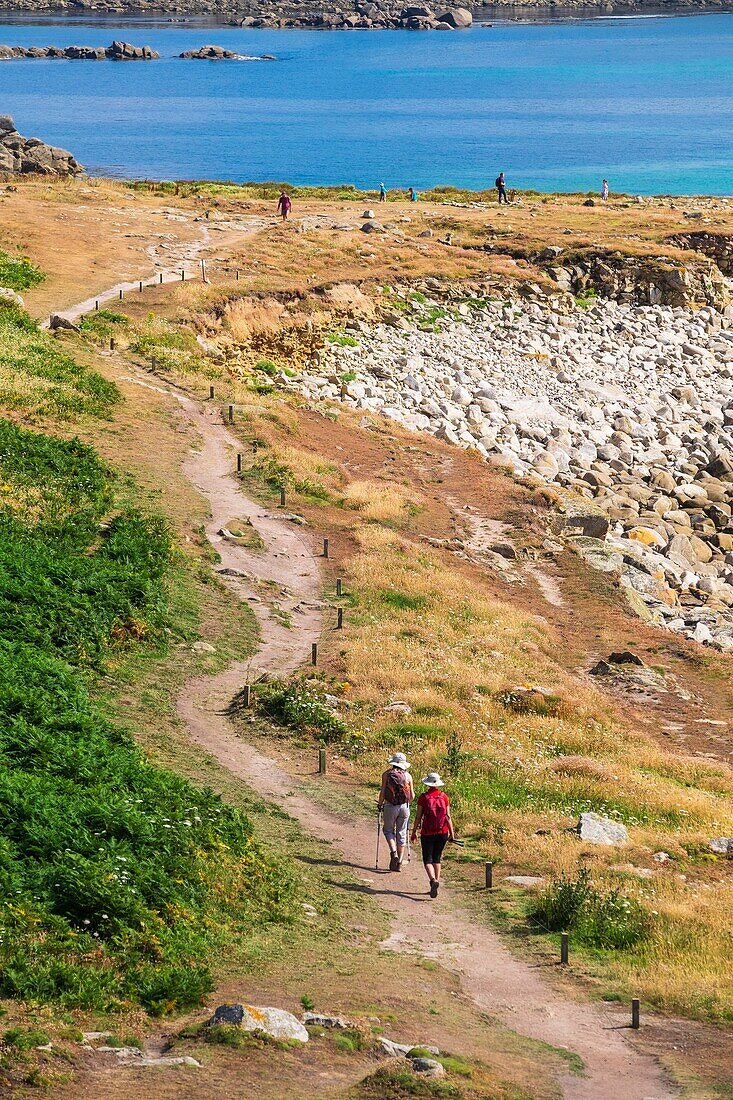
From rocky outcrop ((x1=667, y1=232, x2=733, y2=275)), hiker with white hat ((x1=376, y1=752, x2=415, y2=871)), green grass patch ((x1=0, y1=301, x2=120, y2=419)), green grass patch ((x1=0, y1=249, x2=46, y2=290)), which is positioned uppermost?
rocky outcrop ((x1=667, y1=232, x2=733, y2=275))

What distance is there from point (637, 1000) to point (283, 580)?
54.2ft

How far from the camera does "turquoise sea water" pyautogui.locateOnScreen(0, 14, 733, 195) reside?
108m

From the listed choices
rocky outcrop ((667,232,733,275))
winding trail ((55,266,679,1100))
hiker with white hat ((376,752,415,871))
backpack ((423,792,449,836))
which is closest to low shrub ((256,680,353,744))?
winding trail ((55,266,679,1100))

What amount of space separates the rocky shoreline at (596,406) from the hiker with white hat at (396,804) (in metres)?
15.3

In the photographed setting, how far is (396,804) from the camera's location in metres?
16.5

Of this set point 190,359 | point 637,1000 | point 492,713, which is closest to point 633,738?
point 492,713

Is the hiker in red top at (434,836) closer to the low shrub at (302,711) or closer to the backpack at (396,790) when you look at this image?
the backpack at (396,790)

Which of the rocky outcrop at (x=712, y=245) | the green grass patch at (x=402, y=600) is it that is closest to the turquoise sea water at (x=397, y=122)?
the rocky outcrop at (x=712, y=245)

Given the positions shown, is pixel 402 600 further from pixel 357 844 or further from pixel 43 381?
pixel 43 381

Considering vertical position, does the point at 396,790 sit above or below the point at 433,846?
above

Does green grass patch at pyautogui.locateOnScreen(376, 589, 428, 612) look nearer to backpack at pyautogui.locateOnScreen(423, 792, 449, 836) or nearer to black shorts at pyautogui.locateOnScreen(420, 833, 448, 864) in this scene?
backpack at pyautogui.locateOnScreen(423, 792, 449, 836)

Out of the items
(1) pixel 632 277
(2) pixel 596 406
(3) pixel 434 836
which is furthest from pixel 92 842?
(1) pixel 632 277

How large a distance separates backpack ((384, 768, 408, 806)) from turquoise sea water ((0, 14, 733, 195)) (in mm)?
89528

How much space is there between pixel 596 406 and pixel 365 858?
33.9 meters
